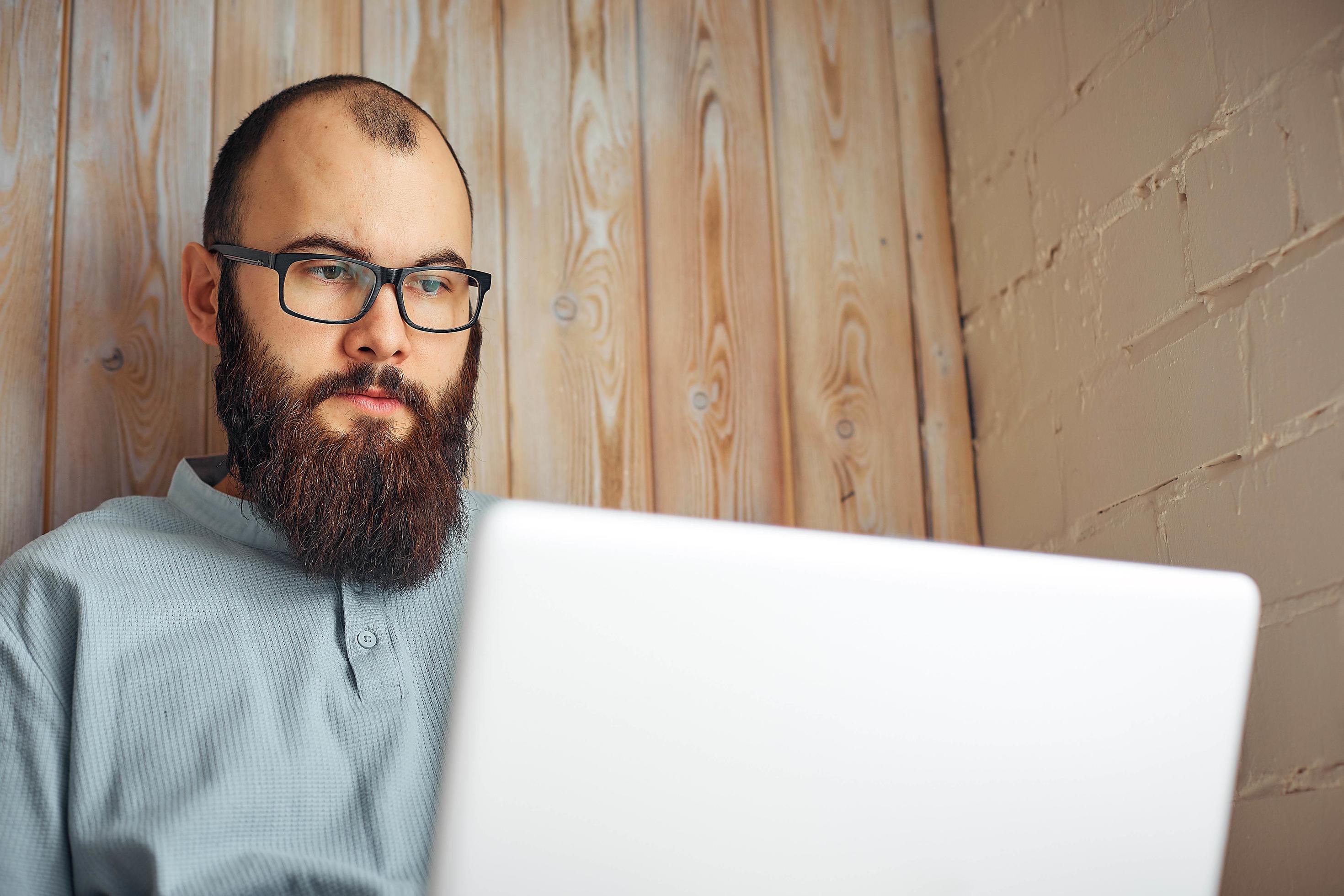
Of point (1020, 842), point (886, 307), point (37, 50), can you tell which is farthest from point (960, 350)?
point (37, 50)

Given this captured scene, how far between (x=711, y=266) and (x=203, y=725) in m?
0.89

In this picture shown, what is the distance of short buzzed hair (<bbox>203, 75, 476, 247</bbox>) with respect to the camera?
119 centimetres

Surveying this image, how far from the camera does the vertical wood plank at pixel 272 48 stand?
1.37 metres

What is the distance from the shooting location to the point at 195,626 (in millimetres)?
1021

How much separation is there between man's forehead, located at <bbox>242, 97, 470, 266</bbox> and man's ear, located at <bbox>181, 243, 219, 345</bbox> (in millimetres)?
86

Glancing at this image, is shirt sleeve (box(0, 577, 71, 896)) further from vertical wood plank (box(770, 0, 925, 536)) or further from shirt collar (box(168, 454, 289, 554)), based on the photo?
vertical wood plank (box(770, 0, 925, 536))

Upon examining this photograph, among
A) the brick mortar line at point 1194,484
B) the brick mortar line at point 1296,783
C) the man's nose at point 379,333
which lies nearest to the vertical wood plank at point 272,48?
the man's nose at point 379,333

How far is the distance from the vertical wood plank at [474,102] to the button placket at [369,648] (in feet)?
1.14

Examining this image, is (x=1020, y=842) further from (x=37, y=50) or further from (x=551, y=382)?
(x=37, y=50)

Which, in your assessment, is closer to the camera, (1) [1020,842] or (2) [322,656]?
(1) [1020,842]

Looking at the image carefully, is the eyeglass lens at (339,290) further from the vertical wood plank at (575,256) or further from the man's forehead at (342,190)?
the vertical wood plank at (575,256)

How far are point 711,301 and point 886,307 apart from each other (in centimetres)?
26

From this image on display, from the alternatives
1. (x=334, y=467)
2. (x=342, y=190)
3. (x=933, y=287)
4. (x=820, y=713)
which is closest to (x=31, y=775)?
(x=334, y=467)

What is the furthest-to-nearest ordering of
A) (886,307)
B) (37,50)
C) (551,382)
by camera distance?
(886,307), (551,382), (37,50)
